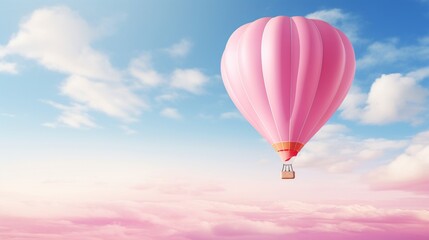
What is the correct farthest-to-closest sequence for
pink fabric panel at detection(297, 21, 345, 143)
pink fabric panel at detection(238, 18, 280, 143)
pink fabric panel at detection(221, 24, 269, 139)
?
pink fabric panel at detection(221, 24, 269, 139) → pink fabric panel at detection(297, 21, 345, 143) → pink fabric panel at detection(238, 18, 280, 143)

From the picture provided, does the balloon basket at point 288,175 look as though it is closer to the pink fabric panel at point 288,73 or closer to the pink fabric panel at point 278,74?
the pink fabric panel at point 288,73

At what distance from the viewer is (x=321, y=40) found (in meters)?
38.4

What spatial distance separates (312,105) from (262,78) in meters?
3.68

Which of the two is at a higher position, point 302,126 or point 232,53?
point 232,53

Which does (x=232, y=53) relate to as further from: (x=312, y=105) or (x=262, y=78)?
(x=312, y=105)

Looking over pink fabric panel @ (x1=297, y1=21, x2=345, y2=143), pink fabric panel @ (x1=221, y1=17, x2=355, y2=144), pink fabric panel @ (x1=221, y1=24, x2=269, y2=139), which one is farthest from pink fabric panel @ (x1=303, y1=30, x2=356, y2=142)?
pink fabric panel @ (x1=221, y1=24, x2=269, y2=139)

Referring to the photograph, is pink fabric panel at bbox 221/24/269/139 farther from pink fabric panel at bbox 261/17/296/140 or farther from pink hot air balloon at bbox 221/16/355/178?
pink fabric panel at bbox 261/17/296/140

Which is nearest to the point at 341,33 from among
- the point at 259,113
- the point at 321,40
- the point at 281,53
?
the point at 321,40

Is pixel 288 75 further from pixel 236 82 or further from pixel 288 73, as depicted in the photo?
pixel 236 82

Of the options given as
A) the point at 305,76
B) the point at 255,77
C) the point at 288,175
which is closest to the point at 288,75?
the point at 305,76

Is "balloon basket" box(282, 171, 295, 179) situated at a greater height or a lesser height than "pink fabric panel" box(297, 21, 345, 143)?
lesser

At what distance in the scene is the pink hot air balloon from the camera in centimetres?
3769

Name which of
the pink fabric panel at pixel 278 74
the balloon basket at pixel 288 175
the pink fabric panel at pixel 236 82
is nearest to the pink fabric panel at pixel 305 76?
the pink fabric panel at pixel 278 74

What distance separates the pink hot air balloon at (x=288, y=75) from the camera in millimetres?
37688
